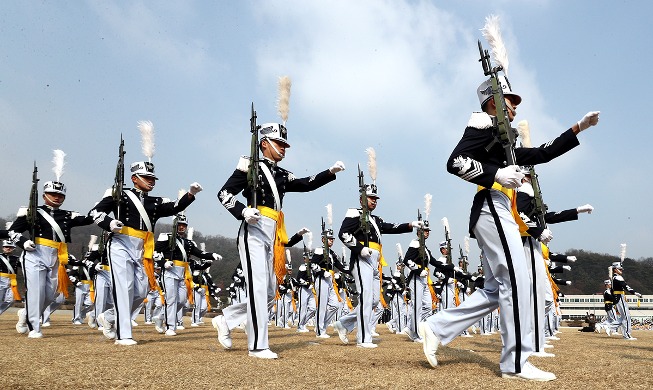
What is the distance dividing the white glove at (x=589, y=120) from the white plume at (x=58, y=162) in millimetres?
9552

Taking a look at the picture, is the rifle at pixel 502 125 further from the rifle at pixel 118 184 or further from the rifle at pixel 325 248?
the rifle at pixel 325 248

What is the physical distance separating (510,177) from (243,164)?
352cm

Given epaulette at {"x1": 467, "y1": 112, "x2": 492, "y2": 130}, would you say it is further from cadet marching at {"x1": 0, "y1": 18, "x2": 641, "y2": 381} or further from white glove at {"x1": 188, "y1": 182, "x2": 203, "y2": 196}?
white glove at {"x1": 188, "y1": 182, "x2": 203, "y2": 196}

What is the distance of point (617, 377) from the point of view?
446 cm

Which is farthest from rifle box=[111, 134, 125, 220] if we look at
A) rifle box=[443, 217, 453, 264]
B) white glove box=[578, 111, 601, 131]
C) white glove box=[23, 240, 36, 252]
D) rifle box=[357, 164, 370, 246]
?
rifle box=[443, 217, 453, 264]

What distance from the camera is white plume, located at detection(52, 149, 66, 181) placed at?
10586 mm

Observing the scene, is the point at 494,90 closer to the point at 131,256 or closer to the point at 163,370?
the point at 163,370

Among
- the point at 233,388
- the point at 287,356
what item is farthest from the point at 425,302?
the point at 233,388

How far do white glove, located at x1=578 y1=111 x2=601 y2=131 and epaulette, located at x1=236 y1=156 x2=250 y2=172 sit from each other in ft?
12.7

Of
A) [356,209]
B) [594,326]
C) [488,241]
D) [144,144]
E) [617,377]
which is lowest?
[594,326]

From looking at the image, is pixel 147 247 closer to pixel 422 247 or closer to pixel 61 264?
pixel 61 264

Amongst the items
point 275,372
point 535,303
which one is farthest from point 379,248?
point 275,372

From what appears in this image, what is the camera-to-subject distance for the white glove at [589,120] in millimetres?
4556

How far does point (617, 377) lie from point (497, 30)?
3855 mm
